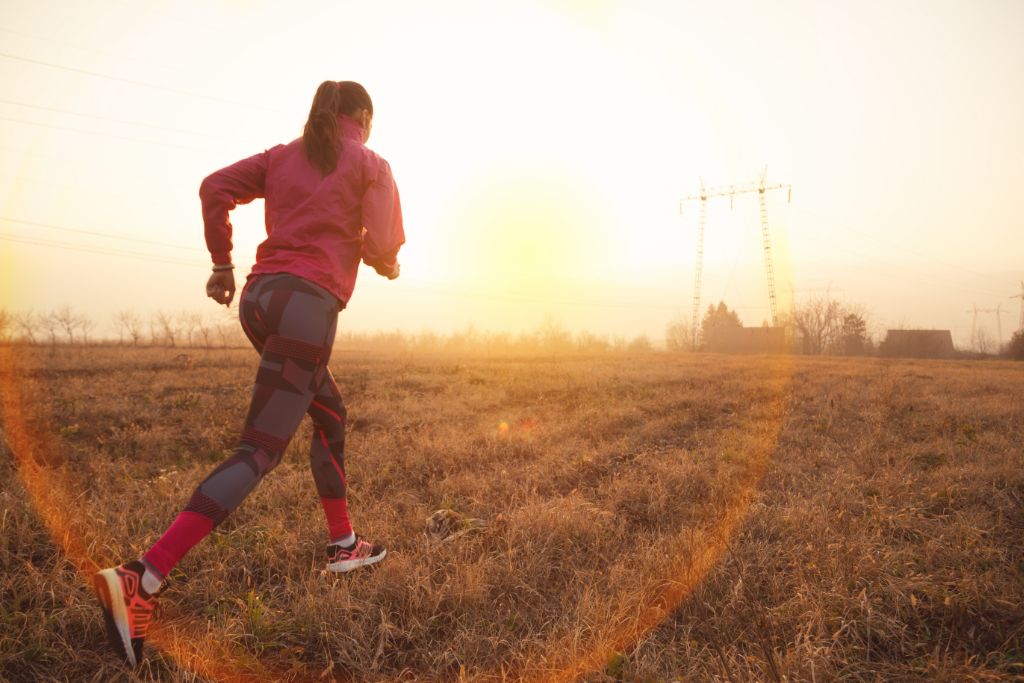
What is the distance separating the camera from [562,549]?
281 cm

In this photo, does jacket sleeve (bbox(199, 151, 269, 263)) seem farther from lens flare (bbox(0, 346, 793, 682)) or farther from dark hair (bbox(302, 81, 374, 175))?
lens flare (bbox(0, 346, 793, 682))

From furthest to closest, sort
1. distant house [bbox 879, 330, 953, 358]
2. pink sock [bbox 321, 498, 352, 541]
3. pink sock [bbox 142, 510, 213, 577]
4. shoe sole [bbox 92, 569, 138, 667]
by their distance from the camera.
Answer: distant house [bbox 879, 330, 953, 358] < pink sock [bbox 321, 498, 352, 541] < pink sock [bbox 142, 510, 213, 577] < shoe sole [bbox 92, 569, 138, 667]

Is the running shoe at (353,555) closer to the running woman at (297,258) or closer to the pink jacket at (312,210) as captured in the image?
the running woman at (297,258)

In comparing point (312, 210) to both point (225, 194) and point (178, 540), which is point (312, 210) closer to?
point (225, 194)

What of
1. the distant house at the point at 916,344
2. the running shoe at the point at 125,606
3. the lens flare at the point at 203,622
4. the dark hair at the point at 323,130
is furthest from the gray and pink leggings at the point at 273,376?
the distant house at the point at 916,344

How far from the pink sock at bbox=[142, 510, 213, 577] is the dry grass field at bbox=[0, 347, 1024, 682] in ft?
1.24

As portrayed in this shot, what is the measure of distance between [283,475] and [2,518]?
68.5 inches

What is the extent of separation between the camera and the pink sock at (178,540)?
1811mm

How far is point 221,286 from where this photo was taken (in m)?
2.38

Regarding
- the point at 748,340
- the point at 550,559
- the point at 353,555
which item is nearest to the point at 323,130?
the point at 353,555

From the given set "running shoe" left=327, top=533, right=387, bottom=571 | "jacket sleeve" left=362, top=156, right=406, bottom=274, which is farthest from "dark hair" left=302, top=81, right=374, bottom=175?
"running shoe" left=327, top=533, right=387, bottom=571

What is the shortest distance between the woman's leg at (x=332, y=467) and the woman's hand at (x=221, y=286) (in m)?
0.63

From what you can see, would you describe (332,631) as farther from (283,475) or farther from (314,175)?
(283,475)

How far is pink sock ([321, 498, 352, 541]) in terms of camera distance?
8.59 feet
